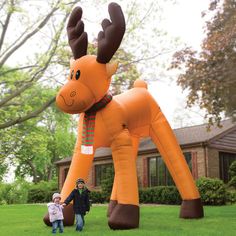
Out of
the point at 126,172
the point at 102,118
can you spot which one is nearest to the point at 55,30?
the point at 102,118

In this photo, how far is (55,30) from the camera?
1546cm

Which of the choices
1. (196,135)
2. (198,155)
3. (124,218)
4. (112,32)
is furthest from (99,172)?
(112,32)

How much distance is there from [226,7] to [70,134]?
1363 inches

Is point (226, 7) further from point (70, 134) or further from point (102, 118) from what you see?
point (70, 134)

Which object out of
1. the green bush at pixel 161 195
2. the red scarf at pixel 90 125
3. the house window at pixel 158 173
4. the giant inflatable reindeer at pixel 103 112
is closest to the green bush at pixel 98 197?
the house window at pixel 158 173

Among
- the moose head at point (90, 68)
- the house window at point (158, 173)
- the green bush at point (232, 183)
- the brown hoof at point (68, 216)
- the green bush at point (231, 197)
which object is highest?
the moose head at point (90, 68)

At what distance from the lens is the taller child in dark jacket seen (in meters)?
8.02

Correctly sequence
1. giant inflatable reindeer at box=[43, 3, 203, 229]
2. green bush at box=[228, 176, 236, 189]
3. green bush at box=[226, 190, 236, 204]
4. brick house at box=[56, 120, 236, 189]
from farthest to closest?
brick house at box=[56, 120, 236, 189]
green bush at box=[228, 176, 236, 189]
green bush at box=[226, 190, 236, 204]
giant inflatable reindeer at box=[43, 3, 203, 229]

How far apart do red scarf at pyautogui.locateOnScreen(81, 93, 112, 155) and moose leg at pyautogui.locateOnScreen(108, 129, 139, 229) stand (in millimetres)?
521

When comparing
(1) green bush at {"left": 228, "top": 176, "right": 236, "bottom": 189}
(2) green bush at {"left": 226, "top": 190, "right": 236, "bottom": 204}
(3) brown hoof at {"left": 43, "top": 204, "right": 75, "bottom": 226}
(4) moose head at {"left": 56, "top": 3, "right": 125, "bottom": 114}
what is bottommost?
(3) brown hoof at {"left": 43, "top": 204, "right": 75, "bottom": 226}

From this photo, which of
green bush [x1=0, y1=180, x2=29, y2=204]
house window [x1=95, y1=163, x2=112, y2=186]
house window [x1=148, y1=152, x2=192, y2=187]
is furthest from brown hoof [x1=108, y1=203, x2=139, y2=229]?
green bush [x1=0, y1=180, x2=29, y2=204]

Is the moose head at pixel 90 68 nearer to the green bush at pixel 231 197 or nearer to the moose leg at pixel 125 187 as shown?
the moose leg at pixel 125 187

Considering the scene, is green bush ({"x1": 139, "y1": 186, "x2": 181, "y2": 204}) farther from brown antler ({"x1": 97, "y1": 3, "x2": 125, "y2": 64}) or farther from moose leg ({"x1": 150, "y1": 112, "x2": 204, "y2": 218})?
brown antler ({"x1": 97, "y1": 3, "x2": 125, "y2": 64})

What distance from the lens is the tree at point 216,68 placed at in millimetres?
12992
